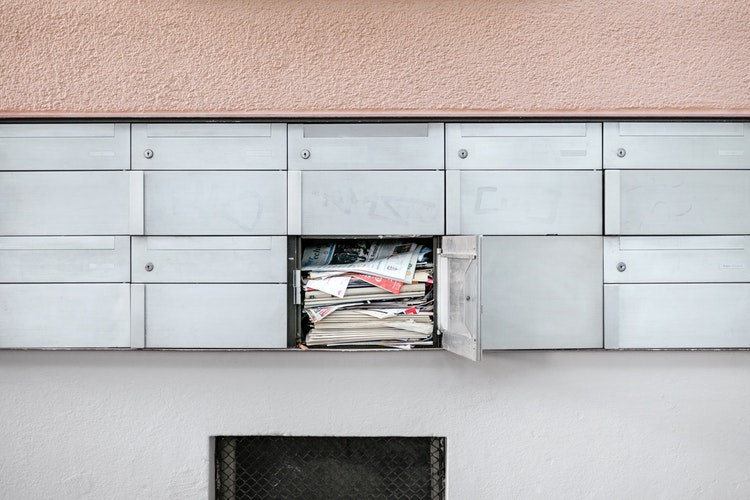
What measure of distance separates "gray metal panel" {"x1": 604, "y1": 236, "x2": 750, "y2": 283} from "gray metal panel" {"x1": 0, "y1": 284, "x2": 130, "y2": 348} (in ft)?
8.06

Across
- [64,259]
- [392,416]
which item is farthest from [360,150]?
[64,259]

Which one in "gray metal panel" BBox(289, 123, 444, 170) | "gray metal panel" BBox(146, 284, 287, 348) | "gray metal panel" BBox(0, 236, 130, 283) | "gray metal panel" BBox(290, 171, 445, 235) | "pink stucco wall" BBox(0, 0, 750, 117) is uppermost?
"pink stucco wall" BBox(0, 0, 750, 117)

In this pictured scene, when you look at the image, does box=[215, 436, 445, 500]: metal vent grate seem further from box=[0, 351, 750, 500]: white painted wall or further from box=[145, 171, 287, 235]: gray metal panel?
box=[145, 171, 287, 235]: gray metal panel

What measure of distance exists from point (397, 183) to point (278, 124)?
0.66 m

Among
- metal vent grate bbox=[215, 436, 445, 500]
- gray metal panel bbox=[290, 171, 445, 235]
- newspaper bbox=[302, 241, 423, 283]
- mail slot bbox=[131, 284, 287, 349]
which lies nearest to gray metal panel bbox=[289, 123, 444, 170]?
gray metal panel bbox=[290, 171, 445, 235]

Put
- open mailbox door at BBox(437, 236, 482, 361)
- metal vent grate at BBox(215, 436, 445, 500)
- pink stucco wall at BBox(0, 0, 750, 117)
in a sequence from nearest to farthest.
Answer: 1. open mailbox door at BBox(437, 236, 482, 361)
2. pink stucco wall at BBox(0, 0, 750, 117)
3. metal vent grate at BBox(215, 436, 445, 500)

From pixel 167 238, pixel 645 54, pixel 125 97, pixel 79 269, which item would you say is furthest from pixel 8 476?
pixel 645 54

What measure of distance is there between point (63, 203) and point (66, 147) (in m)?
0.28

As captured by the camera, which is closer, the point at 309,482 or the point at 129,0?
the point at 129,0

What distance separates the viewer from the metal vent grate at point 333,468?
7.63ft

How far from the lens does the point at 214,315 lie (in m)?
2.18

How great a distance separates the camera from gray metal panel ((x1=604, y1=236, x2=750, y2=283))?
7.15 feet

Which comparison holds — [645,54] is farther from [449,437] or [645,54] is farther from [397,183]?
[449,437]

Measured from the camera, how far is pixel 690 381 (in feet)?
7.27
